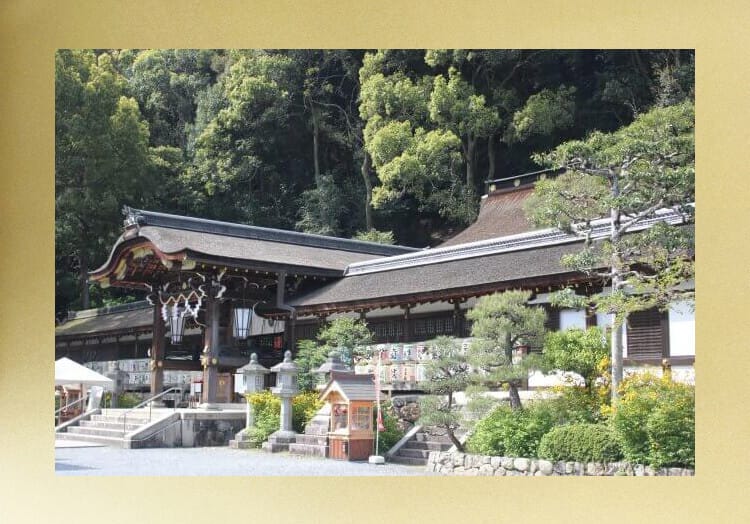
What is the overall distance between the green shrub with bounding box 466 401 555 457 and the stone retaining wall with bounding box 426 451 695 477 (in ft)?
0.37

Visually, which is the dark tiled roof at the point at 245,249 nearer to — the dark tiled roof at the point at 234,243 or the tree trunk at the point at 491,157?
the dark tiled roof at the point at 234,243

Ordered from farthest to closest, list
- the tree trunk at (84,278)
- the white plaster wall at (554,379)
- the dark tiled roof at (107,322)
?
the tree trunk at (84,278) → the dark tiled roof at (107,322) → the white plaster wall at (554,379)

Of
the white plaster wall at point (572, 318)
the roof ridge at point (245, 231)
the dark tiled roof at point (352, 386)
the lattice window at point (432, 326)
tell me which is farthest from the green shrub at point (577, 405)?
the roof ridge at point (245, 231)

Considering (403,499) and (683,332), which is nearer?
(403,499)

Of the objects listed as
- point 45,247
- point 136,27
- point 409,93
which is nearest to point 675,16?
point 136,27

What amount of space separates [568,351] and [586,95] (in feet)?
31.4

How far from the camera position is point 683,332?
30.7 feet

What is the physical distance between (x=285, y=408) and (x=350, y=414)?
3.81ft

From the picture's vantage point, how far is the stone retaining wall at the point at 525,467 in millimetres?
8398

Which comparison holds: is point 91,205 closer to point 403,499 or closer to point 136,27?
point 136,27

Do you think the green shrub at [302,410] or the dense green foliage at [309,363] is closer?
the green shrub at [302,410]

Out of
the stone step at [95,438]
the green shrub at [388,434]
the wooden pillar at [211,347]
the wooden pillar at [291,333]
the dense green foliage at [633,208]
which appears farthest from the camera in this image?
the wooden pillar at [291,333]

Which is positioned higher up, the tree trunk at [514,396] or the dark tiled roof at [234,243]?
the dark tiled roof at [234,243]

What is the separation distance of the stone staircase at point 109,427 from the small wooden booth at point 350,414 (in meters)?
2.47
